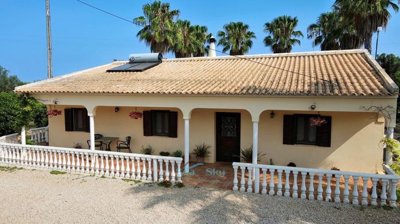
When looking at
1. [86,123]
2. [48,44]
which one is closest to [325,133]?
[86,123]

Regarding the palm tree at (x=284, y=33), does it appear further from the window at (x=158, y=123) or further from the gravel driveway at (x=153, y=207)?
the gravel driveway at (x=153, y=207)

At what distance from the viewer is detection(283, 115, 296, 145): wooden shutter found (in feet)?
34.8

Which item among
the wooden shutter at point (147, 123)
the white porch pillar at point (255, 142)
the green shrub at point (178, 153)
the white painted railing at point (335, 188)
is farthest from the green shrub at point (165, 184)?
the wooden shutter at point (147, 123)

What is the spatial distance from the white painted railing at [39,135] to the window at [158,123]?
6.62 m

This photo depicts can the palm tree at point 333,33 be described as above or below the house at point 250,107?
above

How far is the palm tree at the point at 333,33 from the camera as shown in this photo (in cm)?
2203

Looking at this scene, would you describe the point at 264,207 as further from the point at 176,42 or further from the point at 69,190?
the point at 176,42

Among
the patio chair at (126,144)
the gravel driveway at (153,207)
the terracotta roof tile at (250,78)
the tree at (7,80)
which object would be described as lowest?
the gravel driveway at (153,207)

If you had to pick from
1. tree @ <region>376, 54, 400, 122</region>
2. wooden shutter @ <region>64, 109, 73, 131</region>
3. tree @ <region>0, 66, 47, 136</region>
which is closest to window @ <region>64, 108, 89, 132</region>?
wooden shutter @ <region>64, 109, 73, 131</region>

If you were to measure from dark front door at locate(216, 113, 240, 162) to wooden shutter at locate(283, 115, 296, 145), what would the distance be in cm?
192

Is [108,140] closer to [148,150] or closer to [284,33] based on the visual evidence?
[148,150]

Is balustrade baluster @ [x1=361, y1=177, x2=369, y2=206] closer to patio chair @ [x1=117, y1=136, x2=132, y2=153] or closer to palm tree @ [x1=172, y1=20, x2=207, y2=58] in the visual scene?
patio chair @ [x1=117, y1=136, x2=132, y2=153]

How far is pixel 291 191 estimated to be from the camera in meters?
8.22

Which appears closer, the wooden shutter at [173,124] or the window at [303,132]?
the window at [303,132]
